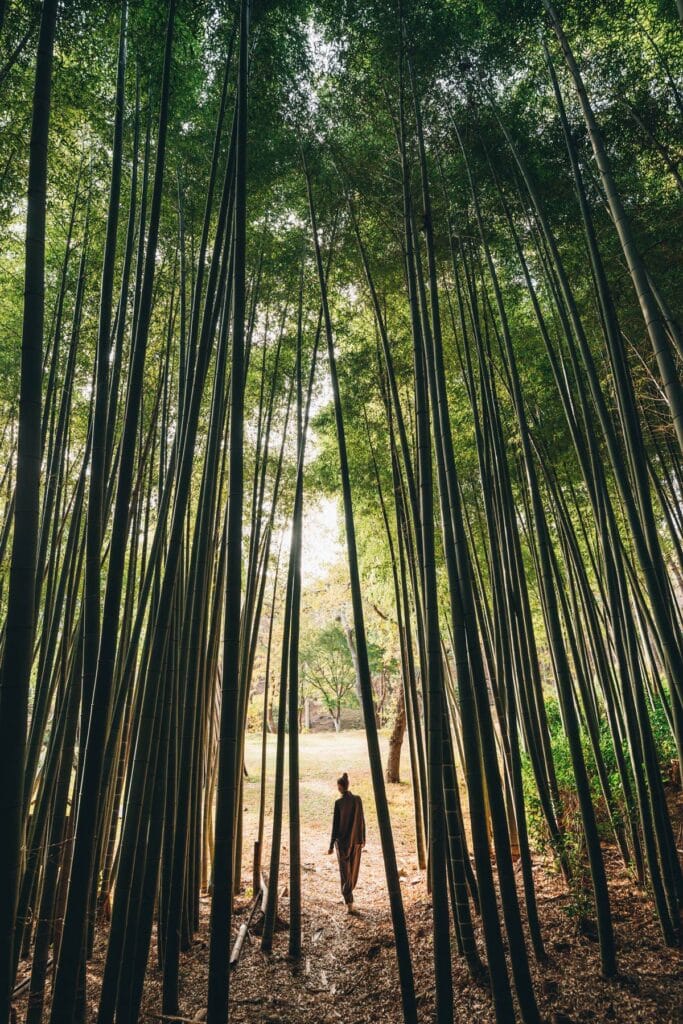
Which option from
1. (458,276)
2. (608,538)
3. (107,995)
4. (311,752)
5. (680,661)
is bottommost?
(311,752)

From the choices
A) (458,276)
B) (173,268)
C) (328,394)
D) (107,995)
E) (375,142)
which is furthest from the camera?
(328,394)

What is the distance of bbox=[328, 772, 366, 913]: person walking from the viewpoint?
12.1 feet

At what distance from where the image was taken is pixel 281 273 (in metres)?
3.98

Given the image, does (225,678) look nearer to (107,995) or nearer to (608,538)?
(107,995)

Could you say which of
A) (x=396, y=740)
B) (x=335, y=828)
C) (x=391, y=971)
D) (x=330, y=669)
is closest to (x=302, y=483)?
(x=335, y=828)

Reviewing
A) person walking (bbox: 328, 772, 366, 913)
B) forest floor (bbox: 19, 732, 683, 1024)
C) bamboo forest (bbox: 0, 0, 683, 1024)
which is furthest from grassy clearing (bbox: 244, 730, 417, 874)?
forest floor (bbox: 19, 732, 683, 1024)

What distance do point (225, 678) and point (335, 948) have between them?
9.05ft

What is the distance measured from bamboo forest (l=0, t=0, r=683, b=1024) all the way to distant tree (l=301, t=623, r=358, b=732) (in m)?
11.9

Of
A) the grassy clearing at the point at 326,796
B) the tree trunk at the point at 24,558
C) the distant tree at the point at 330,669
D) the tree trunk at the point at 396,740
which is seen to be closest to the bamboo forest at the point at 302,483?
the tree trunk at the point at 24,558

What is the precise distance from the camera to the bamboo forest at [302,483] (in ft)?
5.34

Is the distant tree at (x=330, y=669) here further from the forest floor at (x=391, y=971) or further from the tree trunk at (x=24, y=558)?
the tree trunk at (x=24, y=558)

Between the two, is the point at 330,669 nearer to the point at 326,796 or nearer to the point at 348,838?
the point at 326,796

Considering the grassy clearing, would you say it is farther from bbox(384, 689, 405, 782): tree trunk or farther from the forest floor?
the forest floor

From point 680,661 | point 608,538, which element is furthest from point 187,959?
point 608,538
